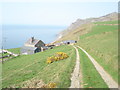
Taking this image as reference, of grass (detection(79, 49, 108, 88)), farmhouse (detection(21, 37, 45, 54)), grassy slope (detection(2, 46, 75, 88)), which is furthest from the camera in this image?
farmhouse (detection(21, 37, 45, 54))

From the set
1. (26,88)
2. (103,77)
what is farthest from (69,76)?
(26,88)

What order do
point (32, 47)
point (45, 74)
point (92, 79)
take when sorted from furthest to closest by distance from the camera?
point (32, 47)
point (45, 74)
point (92, 79)

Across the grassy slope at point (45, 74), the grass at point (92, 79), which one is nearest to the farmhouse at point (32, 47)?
the grassy slope at point (45, 74)

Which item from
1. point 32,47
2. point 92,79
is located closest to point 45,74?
point 92,79

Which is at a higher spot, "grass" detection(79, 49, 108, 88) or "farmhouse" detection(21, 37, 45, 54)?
"farmhouse" detection(21, 37, 45, 54)

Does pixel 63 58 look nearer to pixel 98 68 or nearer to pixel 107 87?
pixel 98 68

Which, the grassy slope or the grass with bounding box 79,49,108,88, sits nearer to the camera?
the grass with bounding box 79,49,108,88

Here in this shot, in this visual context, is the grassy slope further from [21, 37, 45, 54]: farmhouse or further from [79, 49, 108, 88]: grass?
[21, 37, 45, 54]: farmhouse

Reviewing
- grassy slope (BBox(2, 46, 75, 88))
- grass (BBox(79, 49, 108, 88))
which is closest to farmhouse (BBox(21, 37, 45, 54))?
grassy slope (BBox(2, 46, 75, 88))

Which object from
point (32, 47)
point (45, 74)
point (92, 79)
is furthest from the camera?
point (32, 47)

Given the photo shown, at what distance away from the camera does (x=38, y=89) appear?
66.3 feet

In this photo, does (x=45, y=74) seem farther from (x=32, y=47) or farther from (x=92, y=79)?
(x=32, y=47)

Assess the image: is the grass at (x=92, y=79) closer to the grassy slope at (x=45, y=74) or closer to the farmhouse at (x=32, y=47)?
the grassy slope at (x=45, y=74)

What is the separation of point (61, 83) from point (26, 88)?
18.3 feet
